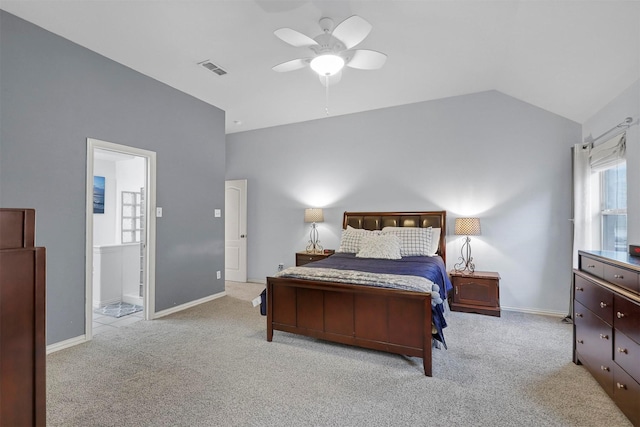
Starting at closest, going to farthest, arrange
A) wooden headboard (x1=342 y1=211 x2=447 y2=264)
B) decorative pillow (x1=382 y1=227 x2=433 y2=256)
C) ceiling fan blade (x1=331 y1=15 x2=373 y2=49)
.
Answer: ceiling fan blade (x1=331 y1=15 x2=373 y2=49) → decorative pillow (x1=382 y1=227 x2=433 y2=256) → wooden headboard (x1=342 y1=211 x2=447 y2=264)

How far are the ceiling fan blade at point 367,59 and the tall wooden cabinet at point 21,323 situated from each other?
246 cm

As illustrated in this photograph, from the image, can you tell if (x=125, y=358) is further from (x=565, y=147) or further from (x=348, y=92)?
(x=565, y=147)

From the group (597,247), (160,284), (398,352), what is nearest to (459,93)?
(597,247)

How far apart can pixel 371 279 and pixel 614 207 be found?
2.83m

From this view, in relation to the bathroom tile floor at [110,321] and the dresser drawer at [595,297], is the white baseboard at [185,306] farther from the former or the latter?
the dresser drawer at [595,297]

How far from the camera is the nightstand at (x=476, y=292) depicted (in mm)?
3852

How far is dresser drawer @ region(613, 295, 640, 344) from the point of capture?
172 centimetres

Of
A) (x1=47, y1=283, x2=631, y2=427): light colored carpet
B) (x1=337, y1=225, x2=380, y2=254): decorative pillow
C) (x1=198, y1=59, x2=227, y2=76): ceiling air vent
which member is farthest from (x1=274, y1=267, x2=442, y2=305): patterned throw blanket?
(x1=198, y1=59, x2=227, y2=76): ceiling air vent

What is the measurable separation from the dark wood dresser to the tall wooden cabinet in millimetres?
2724

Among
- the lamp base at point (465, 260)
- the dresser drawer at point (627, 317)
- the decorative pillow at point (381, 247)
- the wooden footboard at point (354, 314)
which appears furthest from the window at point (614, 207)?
the wooden footboard at point (354, 314)

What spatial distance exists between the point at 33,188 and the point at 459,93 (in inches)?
199

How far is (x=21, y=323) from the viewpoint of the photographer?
2.67 feet

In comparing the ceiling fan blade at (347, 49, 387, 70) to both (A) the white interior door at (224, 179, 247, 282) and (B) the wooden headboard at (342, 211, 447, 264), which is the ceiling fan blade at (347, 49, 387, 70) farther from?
(A) the white interior door at (224, 179, 247, 282)

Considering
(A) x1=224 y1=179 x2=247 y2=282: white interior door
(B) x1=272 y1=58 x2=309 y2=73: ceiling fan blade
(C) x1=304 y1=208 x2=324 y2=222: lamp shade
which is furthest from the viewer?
(A) x1=224 y1=179 x2=247 y2=282: white interior door
